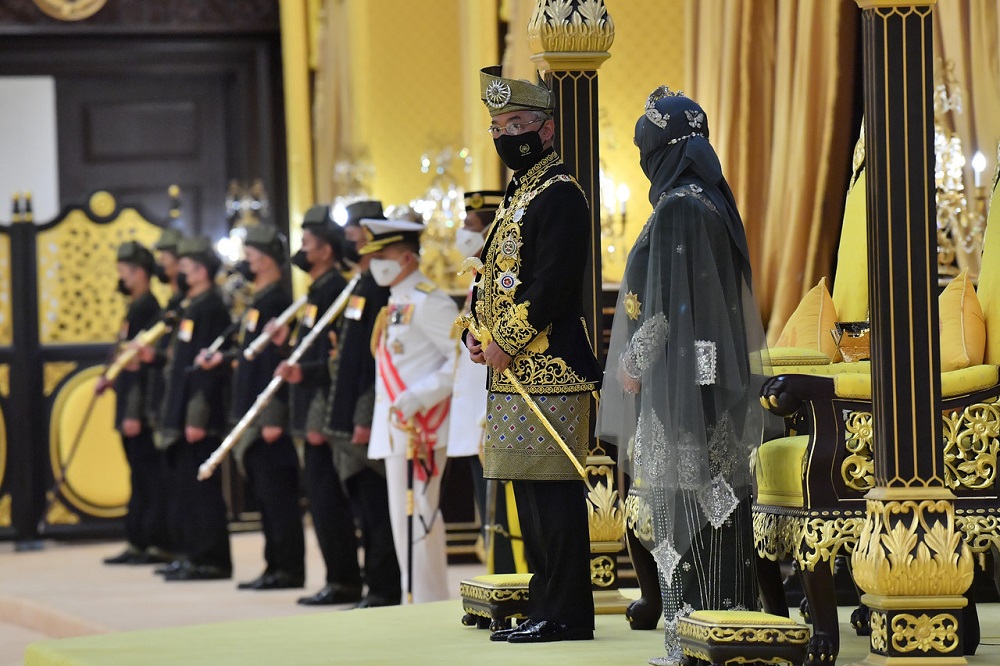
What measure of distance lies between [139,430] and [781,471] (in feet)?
18.7

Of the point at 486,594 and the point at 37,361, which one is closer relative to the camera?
the point at 486,594

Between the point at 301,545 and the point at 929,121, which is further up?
the point at 929,121

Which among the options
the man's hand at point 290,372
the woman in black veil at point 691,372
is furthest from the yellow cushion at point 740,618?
the man's hand at point 290,372

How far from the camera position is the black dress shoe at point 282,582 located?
815 centimetres

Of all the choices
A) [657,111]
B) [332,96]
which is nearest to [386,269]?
[657,111]

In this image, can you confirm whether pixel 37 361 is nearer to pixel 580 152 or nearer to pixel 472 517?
pixel 472 517

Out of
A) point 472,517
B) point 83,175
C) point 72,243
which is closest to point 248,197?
point 83,175

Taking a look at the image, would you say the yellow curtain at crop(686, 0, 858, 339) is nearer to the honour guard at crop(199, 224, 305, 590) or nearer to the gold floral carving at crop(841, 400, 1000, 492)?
the honour guard at crop(199, 224, 305, 590)

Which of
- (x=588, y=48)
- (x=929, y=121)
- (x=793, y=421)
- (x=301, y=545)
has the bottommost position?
(x=301, y=545)

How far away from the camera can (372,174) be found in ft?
39.5

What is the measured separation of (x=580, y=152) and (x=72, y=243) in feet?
20.0

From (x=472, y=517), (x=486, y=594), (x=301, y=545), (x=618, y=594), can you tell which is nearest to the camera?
(x=486, y=594)

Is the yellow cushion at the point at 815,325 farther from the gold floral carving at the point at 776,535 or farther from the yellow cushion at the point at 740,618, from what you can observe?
the yellow cushion at the point at 740,618

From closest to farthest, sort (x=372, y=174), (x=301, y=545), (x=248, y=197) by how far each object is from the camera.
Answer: (x=301, y=545)
(x=372, y=174)
(x=248, y=197)
